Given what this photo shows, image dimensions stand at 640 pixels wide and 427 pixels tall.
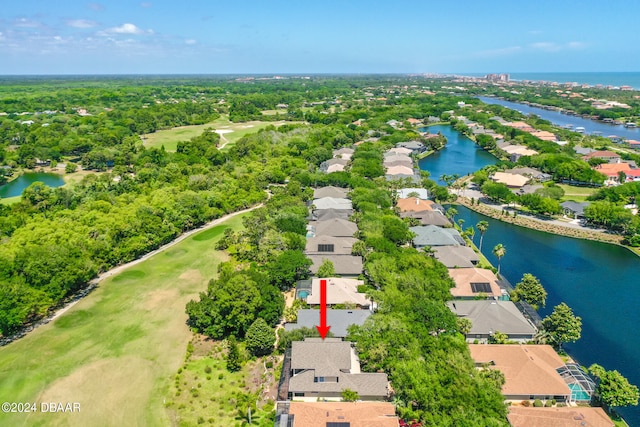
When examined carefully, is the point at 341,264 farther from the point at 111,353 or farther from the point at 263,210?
the point at 111,353

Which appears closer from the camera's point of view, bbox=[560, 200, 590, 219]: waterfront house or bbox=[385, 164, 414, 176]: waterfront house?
bbox=[560, 200, 590, 219]: waterfront house

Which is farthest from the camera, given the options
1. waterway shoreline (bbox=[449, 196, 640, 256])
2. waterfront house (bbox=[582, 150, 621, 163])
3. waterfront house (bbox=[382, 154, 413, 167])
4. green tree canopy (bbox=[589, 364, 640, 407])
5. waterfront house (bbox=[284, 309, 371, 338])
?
waterfront house (bbox=[382, 154, 413, 167])

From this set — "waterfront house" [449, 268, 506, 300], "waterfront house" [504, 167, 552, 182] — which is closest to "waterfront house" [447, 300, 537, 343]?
"waterfront house" [449, 268, 506, 300]

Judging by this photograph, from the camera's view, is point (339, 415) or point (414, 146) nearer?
point (339, 415)

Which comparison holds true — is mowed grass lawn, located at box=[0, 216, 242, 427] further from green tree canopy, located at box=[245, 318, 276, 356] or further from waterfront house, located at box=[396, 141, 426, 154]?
waterfront house, located at box=[396, 141, 426, 154]

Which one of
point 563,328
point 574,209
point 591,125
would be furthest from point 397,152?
point 591,125

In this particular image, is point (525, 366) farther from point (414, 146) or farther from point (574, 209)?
point (414, 146)

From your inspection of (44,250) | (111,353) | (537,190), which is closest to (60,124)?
(44,250)
